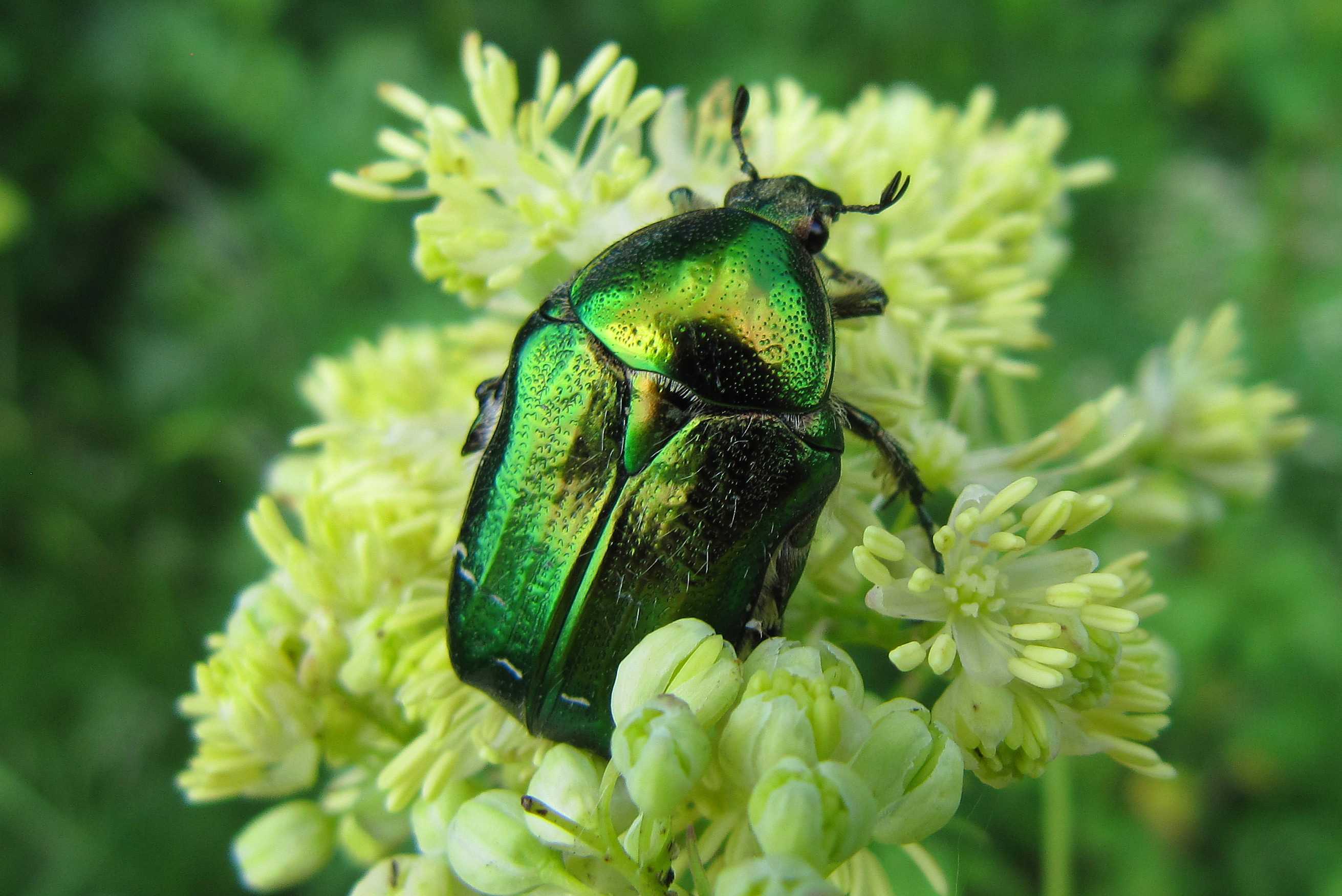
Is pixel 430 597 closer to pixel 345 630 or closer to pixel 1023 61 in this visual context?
pixel 345 630

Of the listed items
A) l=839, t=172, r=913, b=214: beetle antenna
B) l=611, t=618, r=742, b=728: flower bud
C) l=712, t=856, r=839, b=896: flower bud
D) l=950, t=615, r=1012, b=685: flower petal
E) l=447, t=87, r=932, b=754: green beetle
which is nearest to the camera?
l=712, t=856, r=839, b=896: flower bud

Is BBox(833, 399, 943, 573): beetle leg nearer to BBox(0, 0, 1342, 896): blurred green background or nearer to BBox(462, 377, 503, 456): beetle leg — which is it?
BBox(462, 377, 503, 456): beetle leg

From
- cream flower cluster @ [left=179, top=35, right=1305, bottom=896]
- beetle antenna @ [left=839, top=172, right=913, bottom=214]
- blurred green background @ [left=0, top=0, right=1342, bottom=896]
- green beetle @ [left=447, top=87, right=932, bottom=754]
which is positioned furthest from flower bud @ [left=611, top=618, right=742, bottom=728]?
blurred green background @ [left=0, top=0, right=1342, bottom=896]

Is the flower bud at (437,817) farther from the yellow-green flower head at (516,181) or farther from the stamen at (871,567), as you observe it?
the yellow-green flower head at (516,181)

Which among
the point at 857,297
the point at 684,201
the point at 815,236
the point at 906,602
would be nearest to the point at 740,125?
the point at 684,201

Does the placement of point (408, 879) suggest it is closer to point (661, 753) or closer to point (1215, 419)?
point (661, 753)

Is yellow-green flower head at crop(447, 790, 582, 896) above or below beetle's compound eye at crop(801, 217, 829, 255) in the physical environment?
below

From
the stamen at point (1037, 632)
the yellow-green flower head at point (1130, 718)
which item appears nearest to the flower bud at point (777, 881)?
the stamen at point (1037, 632)
